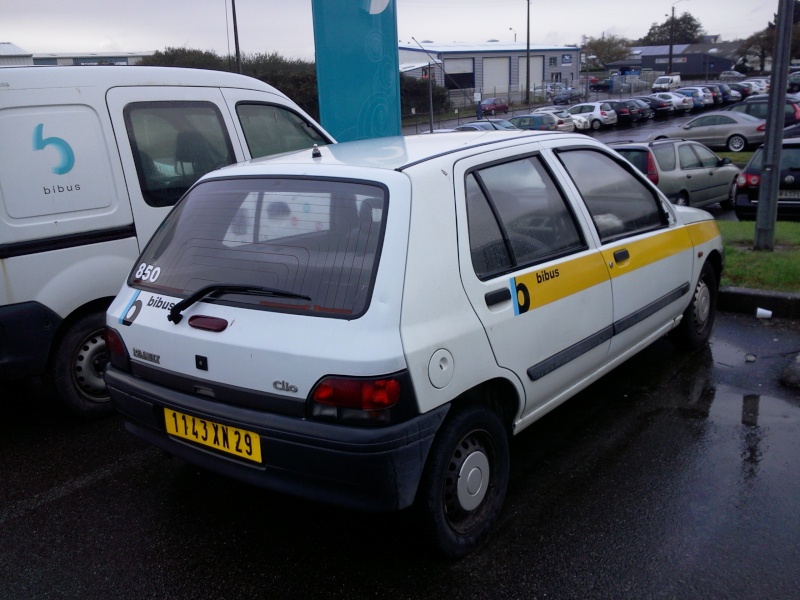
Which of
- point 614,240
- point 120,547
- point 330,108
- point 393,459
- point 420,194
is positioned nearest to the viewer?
point 393,459

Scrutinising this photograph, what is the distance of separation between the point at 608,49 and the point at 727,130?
305 feet

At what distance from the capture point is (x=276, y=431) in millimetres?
2840

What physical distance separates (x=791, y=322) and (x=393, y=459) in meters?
4.89

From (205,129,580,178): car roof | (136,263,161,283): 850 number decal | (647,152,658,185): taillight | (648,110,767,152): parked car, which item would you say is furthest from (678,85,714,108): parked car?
(136,263,161,283): 850 number decal

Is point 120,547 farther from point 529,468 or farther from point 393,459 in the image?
point 529,468

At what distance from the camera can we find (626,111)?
41188 millimetres

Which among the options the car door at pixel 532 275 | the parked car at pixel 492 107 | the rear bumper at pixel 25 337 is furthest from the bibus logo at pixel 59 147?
the parked car at pixel 492 107

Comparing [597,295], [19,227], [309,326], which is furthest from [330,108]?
[309,326]

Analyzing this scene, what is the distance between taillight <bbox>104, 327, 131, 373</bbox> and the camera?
11.2 ft

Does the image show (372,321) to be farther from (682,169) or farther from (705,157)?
(705,157)

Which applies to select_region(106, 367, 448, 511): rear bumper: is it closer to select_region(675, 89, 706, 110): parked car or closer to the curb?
the curb

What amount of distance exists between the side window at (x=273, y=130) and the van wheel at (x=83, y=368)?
179 centimetres

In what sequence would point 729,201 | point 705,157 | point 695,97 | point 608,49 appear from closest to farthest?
1. point 705,157
2. point 729,201
3. point 695,97
4. point 608,49

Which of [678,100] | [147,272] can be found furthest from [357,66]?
[678,100]
